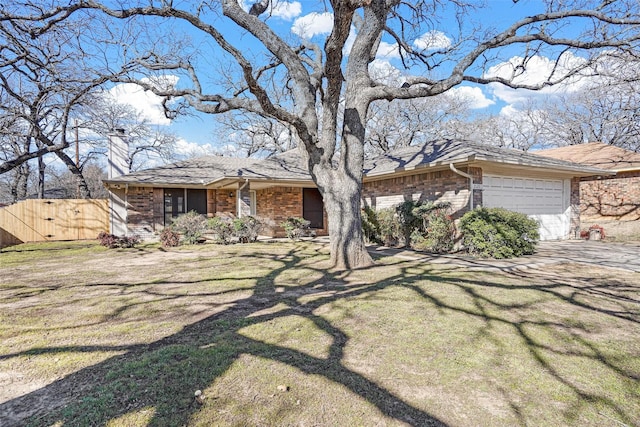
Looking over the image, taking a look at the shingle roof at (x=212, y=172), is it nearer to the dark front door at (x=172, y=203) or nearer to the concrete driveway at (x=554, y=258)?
the dark front door at (x=172, y=203)

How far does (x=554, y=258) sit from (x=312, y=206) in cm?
942

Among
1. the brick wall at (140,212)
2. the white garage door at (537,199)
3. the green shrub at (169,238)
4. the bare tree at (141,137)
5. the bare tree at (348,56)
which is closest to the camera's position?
the bare tree at (348,56)

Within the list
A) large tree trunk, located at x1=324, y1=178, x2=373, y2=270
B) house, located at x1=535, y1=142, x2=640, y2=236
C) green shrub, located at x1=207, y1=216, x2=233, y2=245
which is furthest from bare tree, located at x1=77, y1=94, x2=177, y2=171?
house, located at x1=535, y1=142, x2=640, y2=236

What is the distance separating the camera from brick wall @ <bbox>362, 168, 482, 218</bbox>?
962 centimetres

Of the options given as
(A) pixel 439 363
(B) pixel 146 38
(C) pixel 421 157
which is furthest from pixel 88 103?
(A) pixel 439 363

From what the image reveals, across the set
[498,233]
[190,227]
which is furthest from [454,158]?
[190,227]

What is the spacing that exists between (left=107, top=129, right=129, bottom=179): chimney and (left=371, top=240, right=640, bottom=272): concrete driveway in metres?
12.1

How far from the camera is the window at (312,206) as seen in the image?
1509cm

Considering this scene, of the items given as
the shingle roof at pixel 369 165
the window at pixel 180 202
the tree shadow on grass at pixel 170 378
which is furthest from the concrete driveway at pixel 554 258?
the window at pixel 180 202

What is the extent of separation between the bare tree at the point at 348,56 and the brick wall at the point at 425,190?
109 inches

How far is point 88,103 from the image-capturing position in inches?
443

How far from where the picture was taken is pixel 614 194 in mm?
15078

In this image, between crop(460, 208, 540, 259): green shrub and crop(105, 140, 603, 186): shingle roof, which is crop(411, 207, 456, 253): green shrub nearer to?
crop(460, 208, 540, 259): green shrub

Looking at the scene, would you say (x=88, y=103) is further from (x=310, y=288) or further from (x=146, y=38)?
(x=310, y=288)
